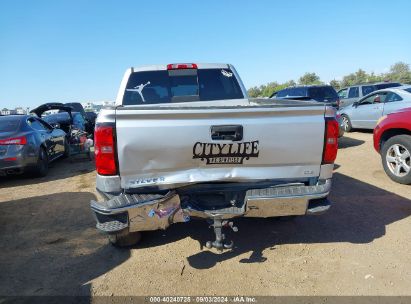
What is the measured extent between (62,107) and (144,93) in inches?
277

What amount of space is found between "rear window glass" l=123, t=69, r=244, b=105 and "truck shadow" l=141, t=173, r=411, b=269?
6.26ft

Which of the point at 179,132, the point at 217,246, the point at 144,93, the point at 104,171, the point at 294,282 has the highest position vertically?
the point at 144,93

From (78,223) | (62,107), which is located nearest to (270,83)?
(62,107)

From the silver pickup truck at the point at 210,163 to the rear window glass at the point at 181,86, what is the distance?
6.51 feet

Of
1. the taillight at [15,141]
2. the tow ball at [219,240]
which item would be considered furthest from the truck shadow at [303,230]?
the taillight at [15,141]

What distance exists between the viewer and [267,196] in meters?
3.09

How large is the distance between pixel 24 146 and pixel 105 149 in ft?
17.2

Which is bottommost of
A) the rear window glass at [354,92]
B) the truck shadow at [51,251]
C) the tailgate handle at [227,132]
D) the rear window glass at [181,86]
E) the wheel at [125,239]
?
the truck shadow at [51,251]

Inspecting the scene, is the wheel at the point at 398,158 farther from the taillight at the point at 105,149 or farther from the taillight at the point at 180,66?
the taillight at the point at 105,149

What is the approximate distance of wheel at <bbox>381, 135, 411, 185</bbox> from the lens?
5.78m

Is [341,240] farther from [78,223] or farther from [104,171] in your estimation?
[78,223]

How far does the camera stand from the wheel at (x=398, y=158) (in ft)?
19.0

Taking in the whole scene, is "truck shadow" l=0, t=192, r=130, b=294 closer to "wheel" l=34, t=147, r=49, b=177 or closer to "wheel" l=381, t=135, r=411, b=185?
"wheel" l=34, t=147, r=49, b=177

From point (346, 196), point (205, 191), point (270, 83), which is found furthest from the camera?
point (270, 83)
